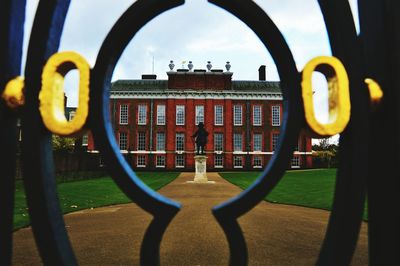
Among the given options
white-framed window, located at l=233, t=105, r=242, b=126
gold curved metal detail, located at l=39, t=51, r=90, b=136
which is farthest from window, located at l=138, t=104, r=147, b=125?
gold curved metal detail, located at l=39, t=51, r=90, b=136

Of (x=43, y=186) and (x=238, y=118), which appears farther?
(x=238, y=118)

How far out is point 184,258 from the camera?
3424 mm

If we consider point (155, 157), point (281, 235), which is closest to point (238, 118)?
point (155, 157)

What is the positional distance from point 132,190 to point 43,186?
19 cm

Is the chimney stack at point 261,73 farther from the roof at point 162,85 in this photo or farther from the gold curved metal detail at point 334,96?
the gold curved metal detail at point 334,96

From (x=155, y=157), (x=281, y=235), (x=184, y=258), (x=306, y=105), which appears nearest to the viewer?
(x=306, y=105)

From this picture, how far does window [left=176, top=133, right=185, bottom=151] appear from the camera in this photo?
35.8 metres

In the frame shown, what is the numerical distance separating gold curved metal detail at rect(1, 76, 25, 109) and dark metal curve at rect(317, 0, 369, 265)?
2.28 feet

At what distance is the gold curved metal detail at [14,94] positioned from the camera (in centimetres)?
74

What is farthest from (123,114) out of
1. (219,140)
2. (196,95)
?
(219,140)

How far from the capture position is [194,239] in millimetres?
4328

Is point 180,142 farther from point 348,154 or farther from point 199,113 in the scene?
point 348,154

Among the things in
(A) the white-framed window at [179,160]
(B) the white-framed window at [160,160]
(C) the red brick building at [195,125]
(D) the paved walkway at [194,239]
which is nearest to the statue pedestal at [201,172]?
(D) the paved walkway at [194,239]

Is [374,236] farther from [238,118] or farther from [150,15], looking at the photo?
[238,118]
